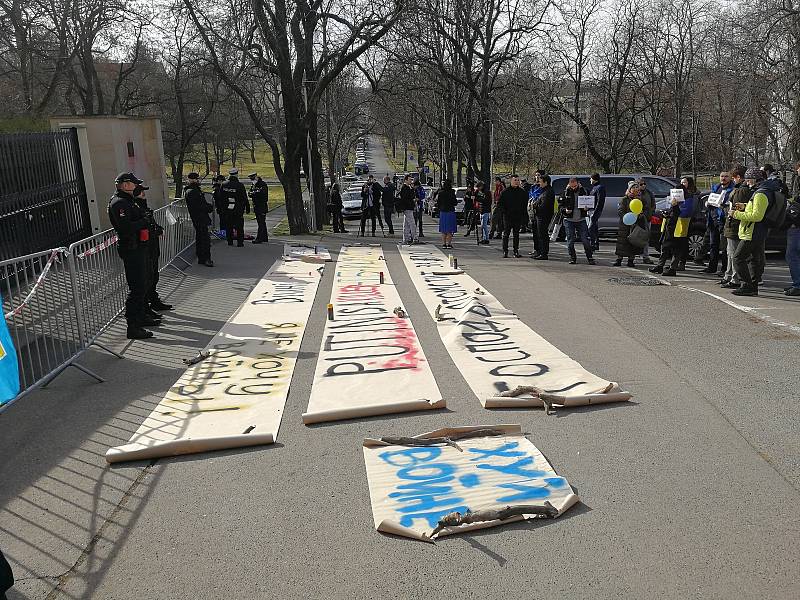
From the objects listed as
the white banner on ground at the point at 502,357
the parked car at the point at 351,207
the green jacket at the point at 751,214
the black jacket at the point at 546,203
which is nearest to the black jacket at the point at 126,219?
the white banner on ground at the point at 502,357

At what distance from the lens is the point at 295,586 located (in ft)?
13.4

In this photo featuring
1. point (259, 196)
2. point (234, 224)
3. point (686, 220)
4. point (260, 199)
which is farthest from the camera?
point (260, 199)

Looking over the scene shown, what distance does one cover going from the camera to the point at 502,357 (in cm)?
856

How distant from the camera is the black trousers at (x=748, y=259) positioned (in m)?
12.2

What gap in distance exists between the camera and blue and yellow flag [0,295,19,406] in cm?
444

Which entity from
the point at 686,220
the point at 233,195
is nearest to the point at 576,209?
the point at 686,220

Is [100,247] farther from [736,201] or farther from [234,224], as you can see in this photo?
[234,224]

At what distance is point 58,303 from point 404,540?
18.0 feet

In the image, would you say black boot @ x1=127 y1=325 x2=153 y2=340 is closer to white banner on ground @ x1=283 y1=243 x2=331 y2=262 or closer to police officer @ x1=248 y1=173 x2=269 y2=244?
white banner on ground @ x1=283 y1=243 x2=331 y2=262

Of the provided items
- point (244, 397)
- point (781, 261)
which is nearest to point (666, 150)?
point (781, 261)

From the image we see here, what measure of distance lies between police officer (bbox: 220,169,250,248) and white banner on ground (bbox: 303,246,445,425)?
711 cm

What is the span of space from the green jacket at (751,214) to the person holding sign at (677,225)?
6.65 feet

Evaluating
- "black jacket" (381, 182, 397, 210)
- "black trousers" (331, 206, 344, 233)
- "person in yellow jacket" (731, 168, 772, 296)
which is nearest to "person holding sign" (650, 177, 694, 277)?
"person in yellow jacket" (731, 168, 772, 296)

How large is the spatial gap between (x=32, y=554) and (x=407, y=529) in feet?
7.40
